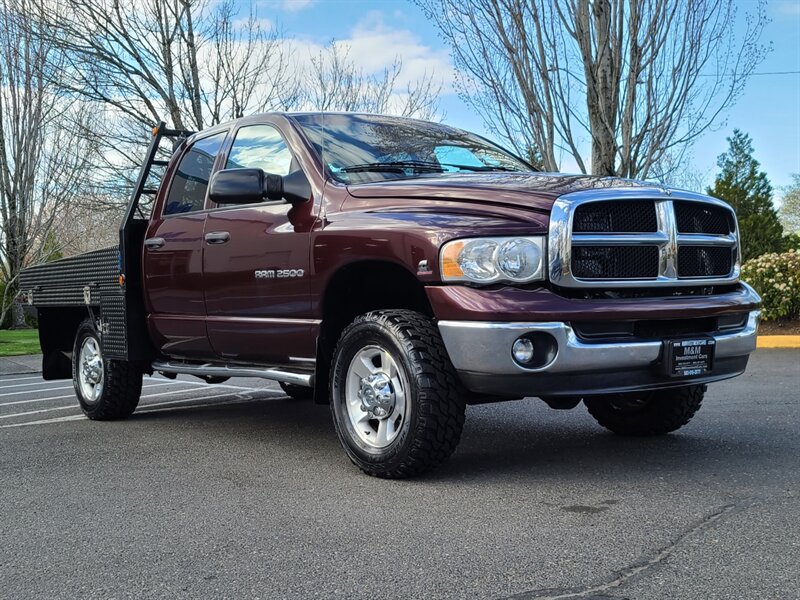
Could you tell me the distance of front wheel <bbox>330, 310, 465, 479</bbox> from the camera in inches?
166

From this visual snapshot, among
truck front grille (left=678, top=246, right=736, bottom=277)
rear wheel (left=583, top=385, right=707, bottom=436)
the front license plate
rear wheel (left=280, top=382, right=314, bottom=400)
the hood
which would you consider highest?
the hood

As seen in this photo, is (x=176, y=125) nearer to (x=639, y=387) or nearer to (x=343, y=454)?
(x=343, y=454)

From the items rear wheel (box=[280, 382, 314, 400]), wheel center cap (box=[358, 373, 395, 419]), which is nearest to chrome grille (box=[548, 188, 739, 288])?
wheel center cap (box=[358, 373, 395, 419])

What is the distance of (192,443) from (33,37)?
1488cm

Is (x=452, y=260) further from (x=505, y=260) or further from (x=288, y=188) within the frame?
(x=288, y=188)

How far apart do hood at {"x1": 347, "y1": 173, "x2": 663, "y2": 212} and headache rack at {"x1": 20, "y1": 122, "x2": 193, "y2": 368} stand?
2.39m

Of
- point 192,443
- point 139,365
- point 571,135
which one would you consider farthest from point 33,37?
point 192,443

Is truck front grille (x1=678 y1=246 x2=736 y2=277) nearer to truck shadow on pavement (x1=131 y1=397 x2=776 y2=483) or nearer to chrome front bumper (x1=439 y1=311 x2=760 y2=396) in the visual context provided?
chrome front bumper (x1=439 y1=311 x2=760 y2=396)

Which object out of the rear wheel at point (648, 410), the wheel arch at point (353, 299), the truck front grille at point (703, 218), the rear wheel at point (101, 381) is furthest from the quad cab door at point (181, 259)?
the truck front grille at point (703, 218)

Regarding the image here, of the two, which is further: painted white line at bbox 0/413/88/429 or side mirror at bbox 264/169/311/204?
painted white line at bbox 0/413/88/429

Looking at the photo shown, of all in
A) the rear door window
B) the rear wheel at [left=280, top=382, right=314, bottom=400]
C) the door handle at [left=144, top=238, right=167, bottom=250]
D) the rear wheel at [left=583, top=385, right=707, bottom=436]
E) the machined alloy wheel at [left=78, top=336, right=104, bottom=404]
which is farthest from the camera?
the rear wheel at [left=280, top=382, right=314, bottom=400]

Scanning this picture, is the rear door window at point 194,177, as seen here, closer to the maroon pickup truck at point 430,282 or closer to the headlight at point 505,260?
the maroon pickup truck at point 430,282

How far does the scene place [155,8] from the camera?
1736 centimetres

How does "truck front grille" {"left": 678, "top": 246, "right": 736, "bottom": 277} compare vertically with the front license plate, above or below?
above
